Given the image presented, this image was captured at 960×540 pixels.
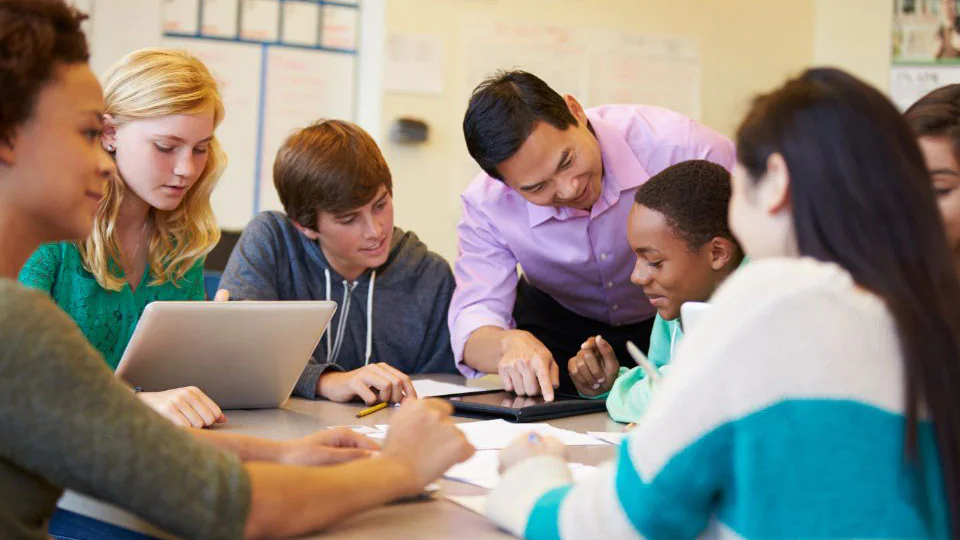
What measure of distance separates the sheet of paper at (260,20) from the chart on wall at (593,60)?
2.30ft

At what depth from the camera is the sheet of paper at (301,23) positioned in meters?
3.61

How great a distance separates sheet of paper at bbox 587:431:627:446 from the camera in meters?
1.39

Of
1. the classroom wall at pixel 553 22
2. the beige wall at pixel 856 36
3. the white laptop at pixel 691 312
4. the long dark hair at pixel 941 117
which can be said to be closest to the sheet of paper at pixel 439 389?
the white laptop at pixel 691 312

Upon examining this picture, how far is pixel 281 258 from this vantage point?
2.22 m

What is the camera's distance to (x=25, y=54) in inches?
34.0

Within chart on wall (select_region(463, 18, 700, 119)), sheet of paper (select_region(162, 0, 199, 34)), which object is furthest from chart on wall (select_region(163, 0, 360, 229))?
chart on wall (select_region(463, 18, 700, 119))

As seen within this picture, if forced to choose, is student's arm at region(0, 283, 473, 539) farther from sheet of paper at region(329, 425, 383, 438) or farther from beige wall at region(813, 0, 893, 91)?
beige wall at region(813, 0, 893, 91)

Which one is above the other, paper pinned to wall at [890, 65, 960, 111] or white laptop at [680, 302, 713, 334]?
paper pinned to wall at [890, 65, 960, 111]

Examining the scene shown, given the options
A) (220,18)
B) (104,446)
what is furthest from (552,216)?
(220,18)

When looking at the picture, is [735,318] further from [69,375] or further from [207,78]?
[207,78]

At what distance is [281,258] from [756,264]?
1.60 meters

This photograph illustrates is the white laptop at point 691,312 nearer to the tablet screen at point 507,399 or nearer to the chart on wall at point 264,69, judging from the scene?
the tablet screen at point 507,399

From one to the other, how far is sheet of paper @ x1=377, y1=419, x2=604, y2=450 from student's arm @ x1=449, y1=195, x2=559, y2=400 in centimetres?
25

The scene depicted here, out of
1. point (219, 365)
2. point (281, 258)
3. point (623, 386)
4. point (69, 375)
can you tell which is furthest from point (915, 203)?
point (281, 258)
